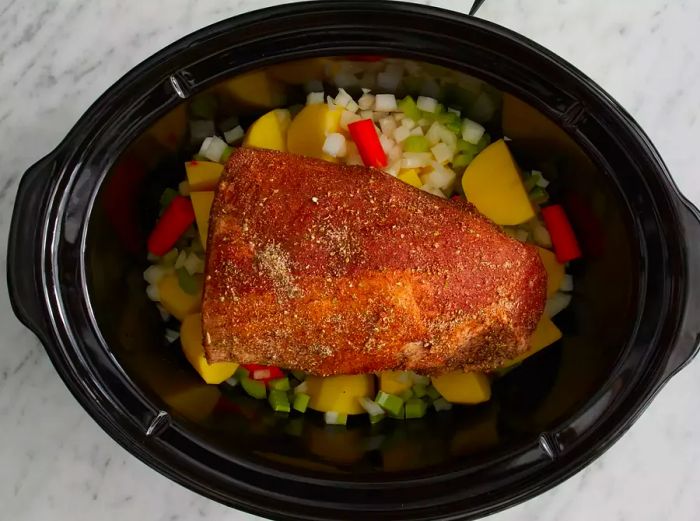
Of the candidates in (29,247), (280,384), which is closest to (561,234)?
(280,384)

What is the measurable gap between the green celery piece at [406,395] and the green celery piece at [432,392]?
0.03 meters

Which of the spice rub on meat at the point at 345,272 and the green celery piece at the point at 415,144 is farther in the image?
the green celery piece at the point at 415,144

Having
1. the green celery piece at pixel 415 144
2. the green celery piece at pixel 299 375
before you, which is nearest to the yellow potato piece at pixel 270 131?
the green celery piece at pixel 415 144

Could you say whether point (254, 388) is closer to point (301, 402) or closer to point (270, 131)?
point (301, 402)

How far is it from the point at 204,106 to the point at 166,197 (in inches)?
9.4

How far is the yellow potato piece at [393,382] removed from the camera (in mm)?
1545

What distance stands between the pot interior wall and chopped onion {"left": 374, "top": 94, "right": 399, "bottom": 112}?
0.02m

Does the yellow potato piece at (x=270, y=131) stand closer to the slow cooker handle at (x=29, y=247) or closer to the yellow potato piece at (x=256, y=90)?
the yellow potato piece at (x=256, y=90)

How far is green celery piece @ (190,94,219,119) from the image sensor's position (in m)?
1.41

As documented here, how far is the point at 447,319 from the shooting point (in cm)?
134

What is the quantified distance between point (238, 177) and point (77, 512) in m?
0.82

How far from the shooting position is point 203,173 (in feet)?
5.05

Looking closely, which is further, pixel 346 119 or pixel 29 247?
pixel 346 119

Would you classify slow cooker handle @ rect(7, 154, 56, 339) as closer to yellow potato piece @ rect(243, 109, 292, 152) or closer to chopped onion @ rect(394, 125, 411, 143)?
yellow potato piece @ rect(243, 109, 292, 152)
